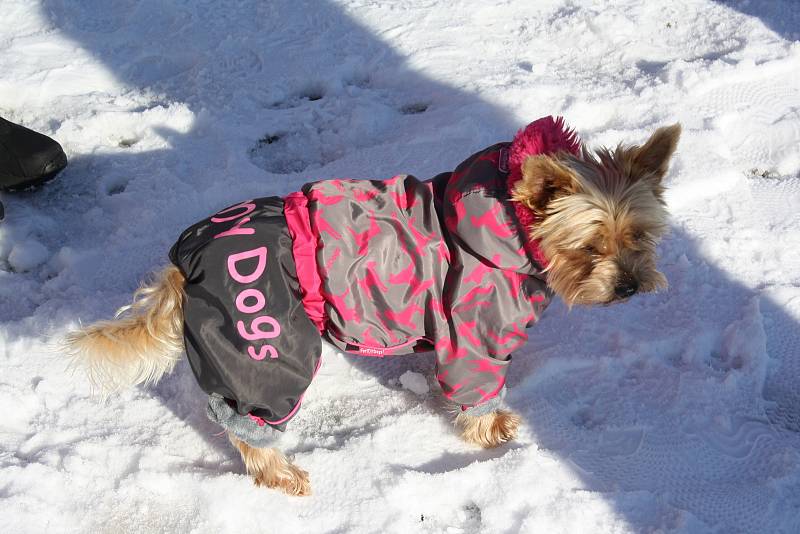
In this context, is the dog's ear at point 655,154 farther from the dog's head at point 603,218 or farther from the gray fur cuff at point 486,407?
the gray fur cuff at point 486,407

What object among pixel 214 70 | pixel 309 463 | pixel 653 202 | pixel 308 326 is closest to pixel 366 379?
pixel 309 463

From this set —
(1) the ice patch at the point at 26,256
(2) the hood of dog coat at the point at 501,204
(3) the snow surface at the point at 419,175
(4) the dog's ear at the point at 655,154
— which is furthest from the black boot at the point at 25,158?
(4) the dog's ear at the point at 655,154

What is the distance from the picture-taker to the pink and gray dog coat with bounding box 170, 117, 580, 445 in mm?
2322

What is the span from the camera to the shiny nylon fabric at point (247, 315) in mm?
2297

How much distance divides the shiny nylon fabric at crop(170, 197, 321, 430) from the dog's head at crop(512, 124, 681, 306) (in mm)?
865

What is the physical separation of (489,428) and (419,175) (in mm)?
1599

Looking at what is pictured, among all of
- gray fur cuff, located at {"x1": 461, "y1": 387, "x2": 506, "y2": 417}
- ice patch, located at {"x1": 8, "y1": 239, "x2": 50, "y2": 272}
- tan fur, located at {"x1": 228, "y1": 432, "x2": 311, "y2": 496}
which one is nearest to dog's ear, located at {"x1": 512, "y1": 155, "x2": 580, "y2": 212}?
gray fur cuff, located at {"x1": 461, "y1": 387, "x2": 506, "y2": 417}

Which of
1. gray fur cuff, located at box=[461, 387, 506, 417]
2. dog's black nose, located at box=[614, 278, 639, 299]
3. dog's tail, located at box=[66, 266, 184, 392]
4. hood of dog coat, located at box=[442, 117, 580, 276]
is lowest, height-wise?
gray fur cuff, located at box=[461, 387, 506, 417]

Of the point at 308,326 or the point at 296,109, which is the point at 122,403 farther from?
the point at 296,109

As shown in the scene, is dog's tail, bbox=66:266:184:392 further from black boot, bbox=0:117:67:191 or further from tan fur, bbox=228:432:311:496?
black boot, bbox=0:117:67:191

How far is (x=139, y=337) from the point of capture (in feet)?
7.84

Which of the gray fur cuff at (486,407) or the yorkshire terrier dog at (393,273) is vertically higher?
the yorkshire terrier dog at (393,273)

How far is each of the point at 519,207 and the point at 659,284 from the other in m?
0.66

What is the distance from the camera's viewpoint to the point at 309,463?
9.33 feet
